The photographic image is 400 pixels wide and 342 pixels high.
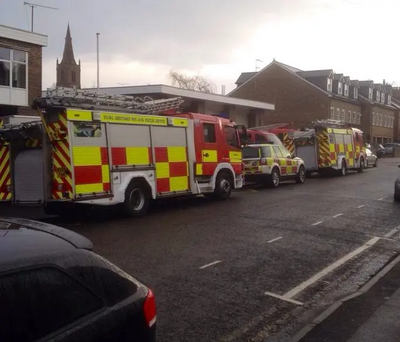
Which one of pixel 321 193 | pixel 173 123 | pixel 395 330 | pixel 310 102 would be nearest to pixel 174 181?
pixel 173 123

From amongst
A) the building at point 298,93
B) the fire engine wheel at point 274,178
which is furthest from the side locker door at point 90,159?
the building at point 298,93

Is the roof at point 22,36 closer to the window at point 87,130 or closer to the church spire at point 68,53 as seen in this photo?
the window at point 87,130

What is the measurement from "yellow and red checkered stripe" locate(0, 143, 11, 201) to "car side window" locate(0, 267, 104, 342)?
970 centimetres

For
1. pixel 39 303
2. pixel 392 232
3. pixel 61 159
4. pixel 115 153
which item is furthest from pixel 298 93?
pixel 39 303

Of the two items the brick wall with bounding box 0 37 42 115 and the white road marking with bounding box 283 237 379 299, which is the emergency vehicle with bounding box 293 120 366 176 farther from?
the white road marking with bounding box 283 237 379 299

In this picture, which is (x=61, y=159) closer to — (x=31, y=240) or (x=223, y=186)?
(x=223, y=186)

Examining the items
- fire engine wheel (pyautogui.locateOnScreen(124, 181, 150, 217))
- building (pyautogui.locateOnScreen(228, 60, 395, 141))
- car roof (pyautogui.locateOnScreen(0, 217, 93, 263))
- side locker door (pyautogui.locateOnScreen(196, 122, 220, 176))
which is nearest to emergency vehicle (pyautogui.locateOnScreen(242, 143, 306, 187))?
side locker door (pyautogui.locateOnScreen(196, 122, 220, 176))

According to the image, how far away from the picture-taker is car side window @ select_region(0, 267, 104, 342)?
2.07 meters

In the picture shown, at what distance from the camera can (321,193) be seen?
17.2 metres

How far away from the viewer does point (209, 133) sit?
1440 cm

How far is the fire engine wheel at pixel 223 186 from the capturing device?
583 inches

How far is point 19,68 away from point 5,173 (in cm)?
1396

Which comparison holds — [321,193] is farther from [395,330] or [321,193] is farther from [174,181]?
[395,330]

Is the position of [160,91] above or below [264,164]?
above
